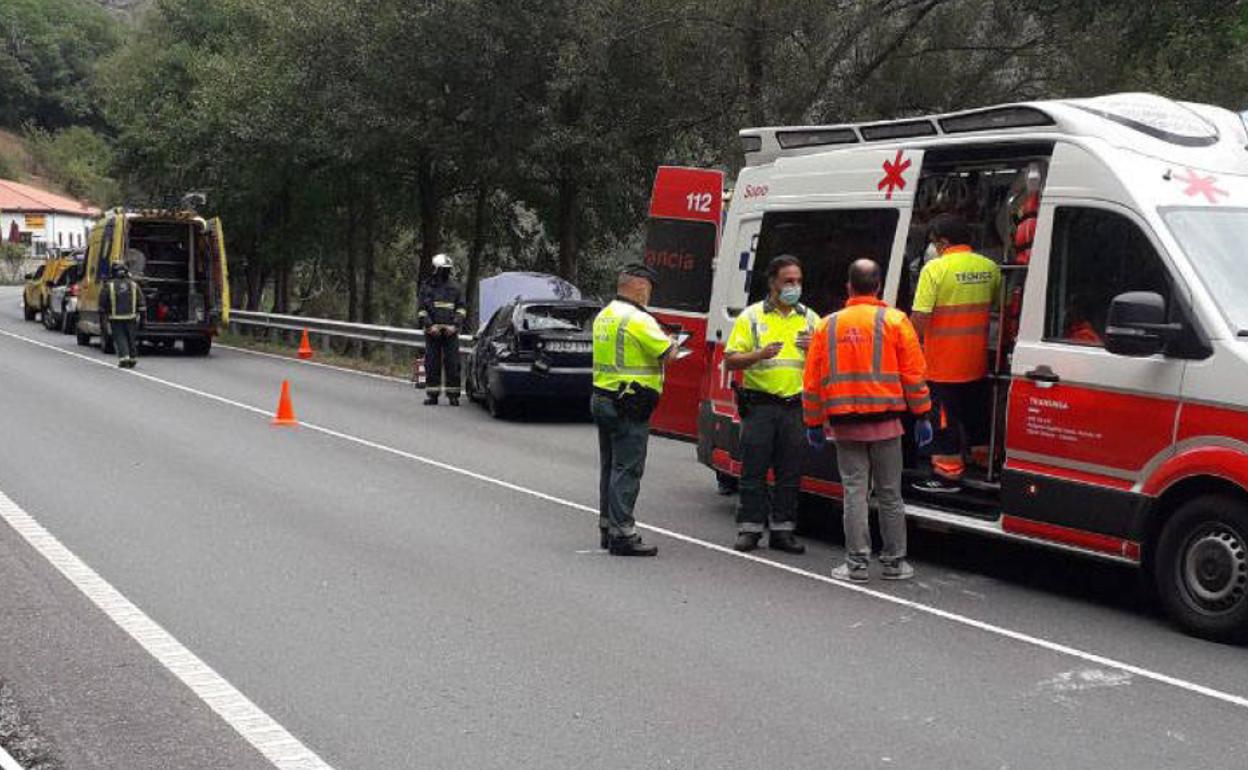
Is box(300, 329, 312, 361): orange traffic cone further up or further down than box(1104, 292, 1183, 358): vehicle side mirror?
further down

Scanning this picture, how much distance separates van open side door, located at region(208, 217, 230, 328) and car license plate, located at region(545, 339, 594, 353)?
471 inches

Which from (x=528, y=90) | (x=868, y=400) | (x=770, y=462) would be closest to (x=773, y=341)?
(x=770, y=462)

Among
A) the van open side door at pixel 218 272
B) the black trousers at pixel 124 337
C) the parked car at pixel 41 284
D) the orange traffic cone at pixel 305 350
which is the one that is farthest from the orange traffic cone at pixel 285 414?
the parked car at pixel 41 284

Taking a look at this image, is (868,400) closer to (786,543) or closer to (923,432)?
(923,432)

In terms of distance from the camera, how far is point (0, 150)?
449 ft

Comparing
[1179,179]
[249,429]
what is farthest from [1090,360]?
[249,429]

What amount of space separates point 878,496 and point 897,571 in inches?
17.7

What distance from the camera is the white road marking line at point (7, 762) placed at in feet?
15.4

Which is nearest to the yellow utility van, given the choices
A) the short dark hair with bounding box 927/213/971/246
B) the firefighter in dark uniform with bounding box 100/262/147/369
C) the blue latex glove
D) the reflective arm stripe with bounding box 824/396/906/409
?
the firefighter in dark uniform with bounding box 100/262/147/369

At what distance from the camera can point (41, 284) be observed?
4025 cm

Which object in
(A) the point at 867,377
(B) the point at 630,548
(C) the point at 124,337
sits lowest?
(B) the point at 630,548

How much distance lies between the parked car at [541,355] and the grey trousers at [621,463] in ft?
22.5

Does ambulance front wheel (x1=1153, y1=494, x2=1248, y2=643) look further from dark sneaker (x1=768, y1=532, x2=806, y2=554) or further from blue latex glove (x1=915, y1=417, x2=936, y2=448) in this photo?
dark sneaker (x1=768, y1=532, x2=806, y2=554)

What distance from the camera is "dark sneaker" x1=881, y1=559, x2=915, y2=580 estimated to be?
25.9 ft
